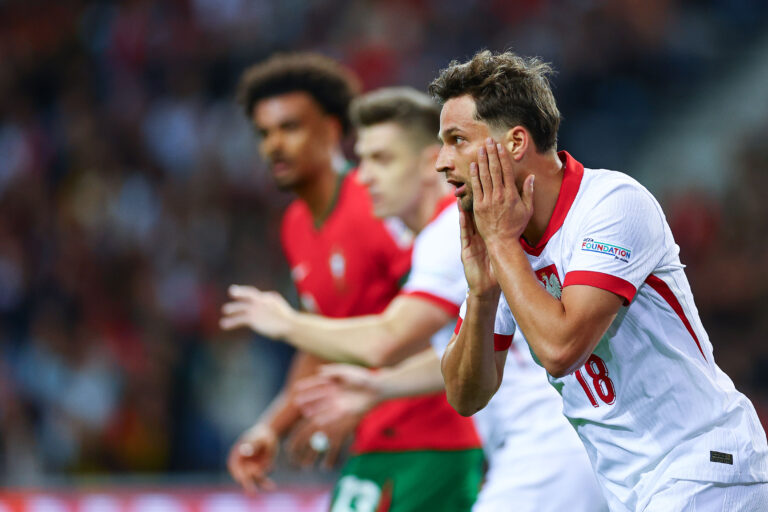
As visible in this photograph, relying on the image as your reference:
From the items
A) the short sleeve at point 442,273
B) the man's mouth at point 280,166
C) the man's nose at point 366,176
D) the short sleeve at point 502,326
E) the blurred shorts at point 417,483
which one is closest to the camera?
the short sleeve at point 502,326

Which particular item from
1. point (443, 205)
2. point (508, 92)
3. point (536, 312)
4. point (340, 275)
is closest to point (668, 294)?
point (536, 312)

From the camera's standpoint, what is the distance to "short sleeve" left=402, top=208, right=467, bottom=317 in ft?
13.7

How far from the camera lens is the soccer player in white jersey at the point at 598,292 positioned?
271cm

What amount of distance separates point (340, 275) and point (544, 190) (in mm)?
2423

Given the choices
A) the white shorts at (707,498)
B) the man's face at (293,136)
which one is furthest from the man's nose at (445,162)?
the man's face at (293,136)

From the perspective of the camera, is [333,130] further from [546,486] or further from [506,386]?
[546,486]

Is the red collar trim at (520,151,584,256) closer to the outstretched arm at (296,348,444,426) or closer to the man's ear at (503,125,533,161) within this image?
the man's ear at (503,125,533,161)

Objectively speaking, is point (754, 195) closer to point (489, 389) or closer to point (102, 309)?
point (102, 309)

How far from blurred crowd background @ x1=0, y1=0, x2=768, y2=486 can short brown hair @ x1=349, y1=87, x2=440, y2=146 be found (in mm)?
4928

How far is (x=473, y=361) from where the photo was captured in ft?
10.1

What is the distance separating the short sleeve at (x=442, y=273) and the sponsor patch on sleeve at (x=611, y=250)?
4.72ft

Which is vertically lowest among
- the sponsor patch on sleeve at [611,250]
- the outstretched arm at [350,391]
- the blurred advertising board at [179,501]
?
the blurred advertising board at [179,501]

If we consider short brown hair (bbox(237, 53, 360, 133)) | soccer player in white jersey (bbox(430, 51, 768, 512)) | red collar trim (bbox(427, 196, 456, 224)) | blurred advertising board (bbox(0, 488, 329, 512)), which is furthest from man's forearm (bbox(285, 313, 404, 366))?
blurred advertising board (bbox(0, 488, 329, 512))

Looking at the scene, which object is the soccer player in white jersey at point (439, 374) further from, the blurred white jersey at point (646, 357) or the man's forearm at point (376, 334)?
the blurred white jersey at point (646, 357)
